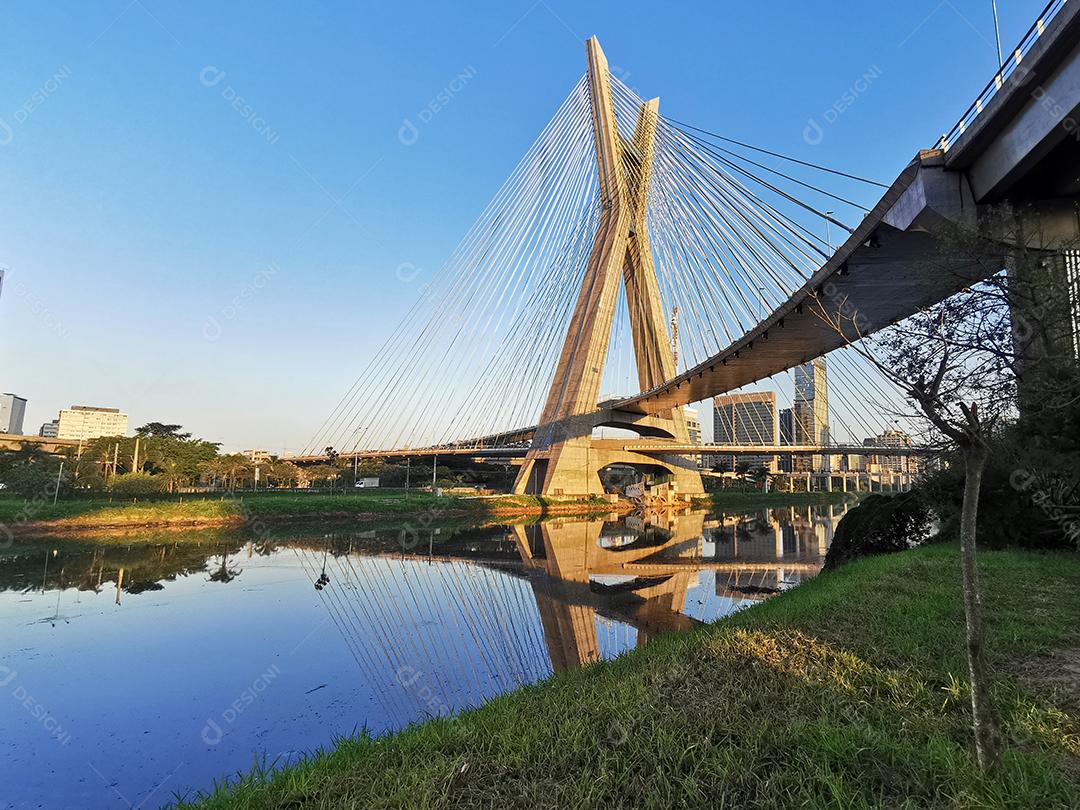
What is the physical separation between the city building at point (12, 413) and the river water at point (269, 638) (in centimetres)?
13189

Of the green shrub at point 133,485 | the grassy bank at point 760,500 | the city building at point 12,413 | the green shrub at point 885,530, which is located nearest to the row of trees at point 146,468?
the green shrub at point 133,485

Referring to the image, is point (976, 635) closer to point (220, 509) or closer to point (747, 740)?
point (747, 740)

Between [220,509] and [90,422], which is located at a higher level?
[90,422]

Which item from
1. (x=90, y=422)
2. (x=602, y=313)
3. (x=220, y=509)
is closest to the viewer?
(x=220, y=509)

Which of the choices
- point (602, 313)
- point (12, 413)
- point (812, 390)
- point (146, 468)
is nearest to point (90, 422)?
point (12, 413)

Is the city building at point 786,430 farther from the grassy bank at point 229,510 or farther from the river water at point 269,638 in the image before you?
the river water at point 269,638

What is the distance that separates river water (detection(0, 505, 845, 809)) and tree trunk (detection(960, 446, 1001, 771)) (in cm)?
458

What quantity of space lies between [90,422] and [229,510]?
386ft

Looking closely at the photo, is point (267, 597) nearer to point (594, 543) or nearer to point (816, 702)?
point (816, 702)

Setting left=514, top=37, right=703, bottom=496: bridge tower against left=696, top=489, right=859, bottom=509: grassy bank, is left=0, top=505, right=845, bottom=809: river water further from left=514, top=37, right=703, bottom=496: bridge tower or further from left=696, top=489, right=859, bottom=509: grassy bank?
left=696, top=489, right=859, bottom=509: grassy bank

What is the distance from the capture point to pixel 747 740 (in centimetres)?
332

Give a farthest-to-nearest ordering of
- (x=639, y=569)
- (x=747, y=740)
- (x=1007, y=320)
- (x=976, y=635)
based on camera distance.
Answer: (x=639, y=569)
(x=1007, y=320)
(x=747, y=740)
(x=976, y=635)

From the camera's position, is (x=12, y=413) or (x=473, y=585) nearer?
(x=473, y=585)

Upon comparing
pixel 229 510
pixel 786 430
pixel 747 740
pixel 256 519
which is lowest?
pixel 256 519
